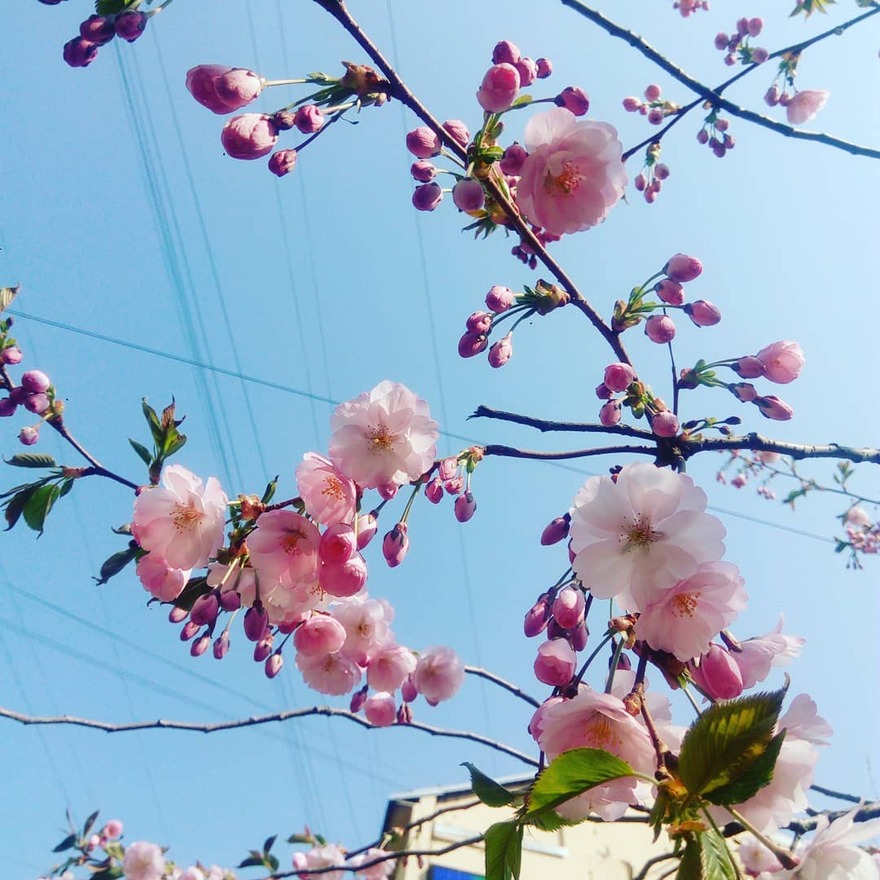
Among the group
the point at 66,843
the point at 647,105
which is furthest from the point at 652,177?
the point at 66,843

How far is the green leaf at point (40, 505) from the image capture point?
5.42 ft

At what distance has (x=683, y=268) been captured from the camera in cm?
164

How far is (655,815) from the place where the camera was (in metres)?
0.75

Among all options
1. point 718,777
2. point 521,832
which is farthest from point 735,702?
point 521,832

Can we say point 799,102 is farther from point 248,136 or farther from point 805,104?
point 248,136

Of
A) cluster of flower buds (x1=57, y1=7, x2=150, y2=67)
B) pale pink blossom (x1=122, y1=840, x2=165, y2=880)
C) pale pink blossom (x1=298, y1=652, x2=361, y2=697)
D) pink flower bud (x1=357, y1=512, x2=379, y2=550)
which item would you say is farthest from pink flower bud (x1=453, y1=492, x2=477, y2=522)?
pale pink blossom (x1=122, y1=840, x2=165, y2=880)

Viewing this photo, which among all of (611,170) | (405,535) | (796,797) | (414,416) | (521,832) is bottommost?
(521,832)

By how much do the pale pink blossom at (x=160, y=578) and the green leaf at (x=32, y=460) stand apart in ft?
2.11

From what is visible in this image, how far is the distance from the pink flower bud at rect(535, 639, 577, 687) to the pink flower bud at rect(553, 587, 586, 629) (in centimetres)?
8

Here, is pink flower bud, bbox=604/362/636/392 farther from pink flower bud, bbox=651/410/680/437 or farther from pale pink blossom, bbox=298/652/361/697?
pale pink blossom, bbox=298/652/361/697

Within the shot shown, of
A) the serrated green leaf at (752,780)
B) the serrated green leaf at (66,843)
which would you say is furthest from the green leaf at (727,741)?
the serrated green leaf at (66,843)

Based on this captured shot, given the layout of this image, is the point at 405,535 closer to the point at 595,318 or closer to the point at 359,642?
the point at 359,642

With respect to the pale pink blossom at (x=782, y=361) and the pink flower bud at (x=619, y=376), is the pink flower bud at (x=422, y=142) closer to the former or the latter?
the pink flower bud at (x=619, y=376)

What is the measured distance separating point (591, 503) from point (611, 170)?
31.1 inches
